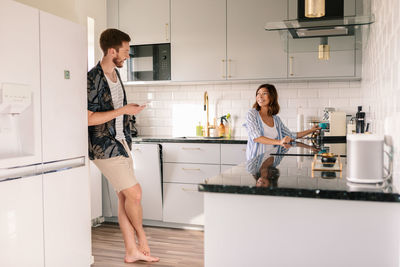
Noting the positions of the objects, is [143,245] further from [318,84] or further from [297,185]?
[318,84]

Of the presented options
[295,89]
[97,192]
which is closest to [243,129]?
[295,89]

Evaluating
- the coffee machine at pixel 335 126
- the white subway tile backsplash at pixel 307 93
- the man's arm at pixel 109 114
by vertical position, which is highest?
the white subway tile backsplash at pixel 307 93

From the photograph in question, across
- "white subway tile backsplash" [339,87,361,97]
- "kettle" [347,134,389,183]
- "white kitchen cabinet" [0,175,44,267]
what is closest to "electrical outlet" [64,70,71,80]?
"white kitchen cabinet" [0,175,44,267]

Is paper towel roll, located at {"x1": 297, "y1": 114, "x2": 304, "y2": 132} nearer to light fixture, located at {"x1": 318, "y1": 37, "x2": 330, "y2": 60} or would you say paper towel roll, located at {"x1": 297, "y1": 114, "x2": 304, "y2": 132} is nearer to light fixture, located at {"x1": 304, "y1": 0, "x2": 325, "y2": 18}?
light fixture, located at {"x1": 318, "y1": 37, "x2": 330, "y2": 60}

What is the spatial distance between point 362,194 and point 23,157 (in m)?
1.79

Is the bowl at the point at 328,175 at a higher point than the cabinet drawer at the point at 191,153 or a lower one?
higher

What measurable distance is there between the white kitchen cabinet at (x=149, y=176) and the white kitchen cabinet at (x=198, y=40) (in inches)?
33.3

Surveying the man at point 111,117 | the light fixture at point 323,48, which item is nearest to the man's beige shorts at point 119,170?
the man at point 111,117

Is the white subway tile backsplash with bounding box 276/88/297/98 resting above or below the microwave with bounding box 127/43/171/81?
below

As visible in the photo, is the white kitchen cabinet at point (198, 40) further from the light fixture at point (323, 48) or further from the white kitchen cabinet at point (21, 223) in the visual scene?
the white kitchen cabinet at point (21, 223)

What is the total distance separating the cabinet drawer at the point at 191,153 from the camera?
4.06m

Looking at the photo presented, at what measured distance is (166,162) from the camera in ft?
13.8

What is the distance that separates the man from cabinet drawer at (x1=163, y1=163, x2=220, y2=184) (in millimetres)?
1060

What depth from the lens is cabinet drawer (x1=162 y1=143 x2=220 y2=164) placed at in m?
4.06
